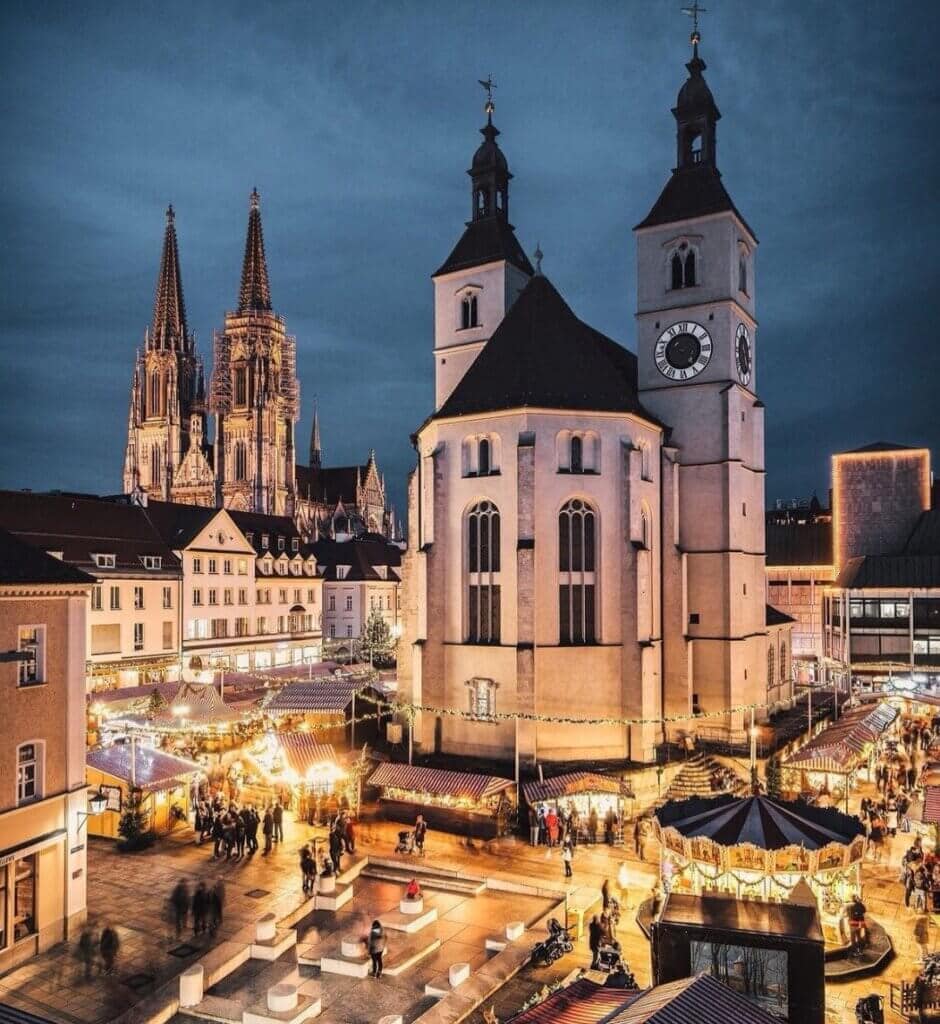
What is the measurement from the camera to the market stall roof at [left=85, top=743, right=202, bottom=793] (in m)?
27.6

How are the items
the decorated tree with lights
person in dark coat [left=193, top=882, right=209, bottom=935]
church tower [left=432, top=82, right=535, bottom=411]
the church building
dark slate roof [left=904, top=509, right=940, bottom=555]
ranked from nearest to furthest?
person in dark coat [left=193, top=882, right=209, bottom=935] → the church building → church tower [left=432, top=82, right=535, bottom=411] → dark slate roof [left=904, top=509, right=940, bottom=555] → the decorated tree with lights

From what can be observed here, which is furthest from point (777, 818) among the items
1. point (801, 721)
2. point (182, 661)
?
point (182, 661)

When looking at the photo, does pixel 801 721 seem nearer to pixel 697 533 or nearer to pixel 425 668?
pixel 697 533

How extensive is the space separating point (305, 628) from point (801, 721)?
42588 mm

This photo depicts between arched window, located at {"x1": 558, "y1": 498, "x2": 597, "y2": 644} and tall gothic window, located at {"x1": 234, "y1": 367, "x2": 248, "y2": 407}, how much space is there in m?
101

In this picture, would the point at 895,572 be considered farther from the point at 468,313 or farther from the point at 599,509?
the point at 468,313

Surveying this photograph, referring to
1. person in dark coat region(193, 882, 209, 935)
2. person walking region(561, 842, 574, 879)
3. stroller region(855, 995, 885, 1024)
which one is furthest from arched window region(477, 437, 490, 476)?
stroller region(855, 995, 885, 1024)

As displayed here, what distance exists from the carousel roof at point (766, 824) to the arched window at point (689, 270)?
26396 millimetres

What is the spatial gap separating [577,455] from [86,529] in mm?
34620

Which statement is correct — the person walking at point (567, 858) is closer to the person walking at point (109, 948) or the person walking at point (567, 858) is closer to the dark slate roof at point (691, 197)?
the person walking at point (109, 948)

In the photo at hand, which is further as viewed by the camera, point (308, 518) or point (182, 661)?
point (308, 518)

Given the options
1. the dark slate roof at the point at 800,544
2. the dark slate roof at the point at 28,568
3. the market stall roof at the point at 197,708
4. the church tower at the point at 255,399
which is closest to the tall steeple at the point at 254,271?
the church tower at the point at 255,399

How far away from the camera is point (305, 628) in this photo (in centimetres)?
7481

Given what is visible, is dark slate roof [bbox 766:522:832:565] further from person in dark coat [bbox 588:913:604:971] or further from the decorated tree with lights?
person in dark coat [bbox 588:913:604:971]
